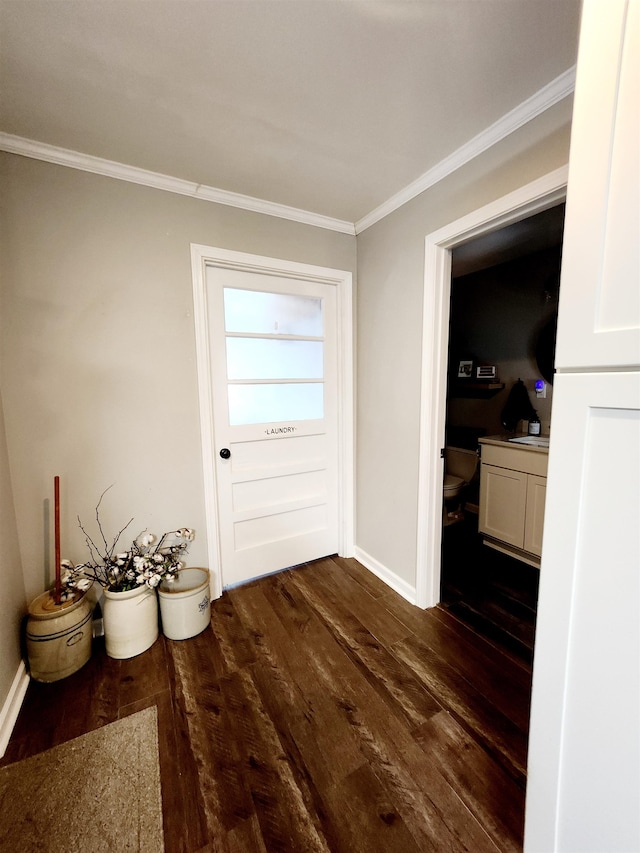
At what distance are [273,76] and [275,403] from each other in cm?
152

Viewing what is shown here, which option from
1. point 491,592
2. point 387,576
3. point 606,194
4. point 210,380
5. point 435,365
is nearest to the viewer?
point 606,194

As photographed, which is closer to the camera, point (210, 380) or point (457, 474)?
point (210, 380)

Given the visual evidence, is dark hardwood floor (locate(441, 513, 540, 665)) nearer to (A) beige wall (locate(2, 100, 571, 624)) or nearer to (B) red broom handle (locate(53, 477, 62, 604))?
(A) beige wall (locate(2, 100, 571, 624))

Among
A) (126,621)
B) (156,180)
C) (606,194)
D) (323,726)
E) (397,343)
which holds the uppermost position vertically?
(156,180)

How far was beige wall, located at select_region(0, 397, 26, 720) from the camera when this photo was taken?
139 cm

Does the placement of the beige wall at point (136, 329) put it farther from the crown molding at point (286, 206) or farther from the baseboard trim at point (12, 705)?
the baseboard trim at point (12, 705)

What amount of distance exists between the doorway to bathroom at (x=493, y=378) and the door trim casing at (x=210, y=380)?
0.86 meters

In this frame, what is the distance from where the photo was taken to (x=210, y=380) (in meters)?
2.00

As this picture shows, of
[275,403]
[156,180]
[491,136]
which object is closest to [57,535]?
[275,403]

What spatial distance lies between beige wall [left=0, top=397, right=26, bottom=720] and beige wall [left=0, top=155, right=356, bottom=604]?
55mm

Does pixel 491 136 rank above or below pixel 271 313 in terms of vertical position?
above

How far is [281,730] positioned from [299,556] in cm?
117

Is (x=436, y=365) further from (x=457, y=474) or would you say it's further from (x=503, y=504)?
(x=457, y=474)

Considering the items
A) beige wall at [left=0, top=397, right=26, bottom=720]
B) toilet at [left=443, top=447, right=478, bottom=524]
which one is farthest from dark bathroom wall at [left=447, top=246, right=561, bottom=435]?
beige wall at [left=0, top=397, right=26, bottom=720]
